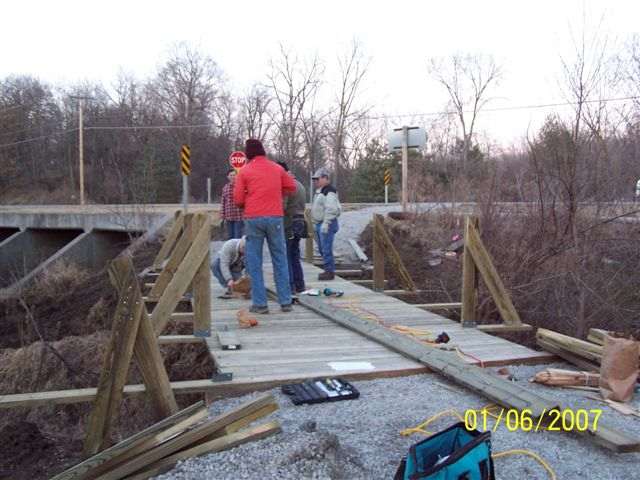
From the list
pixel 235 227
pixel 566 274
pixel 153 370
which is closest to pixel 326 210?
pixel 235 227

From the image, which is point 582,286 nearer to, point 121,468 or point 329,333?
point 329,333

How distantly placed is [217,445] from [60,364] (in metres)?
6.11

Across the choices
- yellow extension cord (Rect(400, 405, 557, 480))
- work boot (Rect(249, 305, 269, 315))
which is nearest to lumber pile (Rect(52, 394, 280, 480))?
yellow extension cord (Rect(400, 405, 557, 480))

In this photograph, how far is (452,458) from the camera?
250 cm

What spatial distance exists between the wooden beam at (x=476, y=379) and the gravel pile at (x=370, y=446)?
0.08 meters

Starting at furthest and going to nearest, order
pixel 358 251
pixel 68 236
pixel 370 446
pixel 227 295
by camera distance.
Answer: pixel 68 236 < pixel 358 251 < pixel 227 295 < pixel 370 446

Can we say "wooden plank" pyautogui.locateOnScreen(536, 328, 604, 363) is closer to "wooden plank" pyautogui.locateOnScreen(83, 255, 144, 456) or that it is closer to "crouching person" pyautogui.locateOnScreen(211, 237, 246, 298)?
"wooden plank" pyautogui.locateOnScreen(83, 255, 144, 456)

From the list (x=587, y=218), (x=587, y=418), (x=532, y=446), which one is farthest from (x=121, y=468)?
(x=587, y=218)

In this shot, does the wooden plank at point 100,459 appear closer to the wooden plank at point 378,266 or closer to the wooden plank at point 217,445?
the wooden plank at point 217,445

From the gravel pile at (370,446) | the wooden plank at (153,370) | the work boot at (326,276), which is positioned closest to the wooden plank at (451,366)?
the gravel pile at (370,446)

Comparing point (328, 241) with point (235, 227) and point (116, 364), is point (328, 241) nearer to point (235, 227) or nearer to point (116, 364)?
point (235, 227)

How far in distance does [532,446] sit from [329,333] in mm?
3038

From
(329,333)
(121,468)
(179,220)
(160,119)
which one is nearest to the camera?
(121,468)

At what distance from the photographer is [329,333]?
620cm
